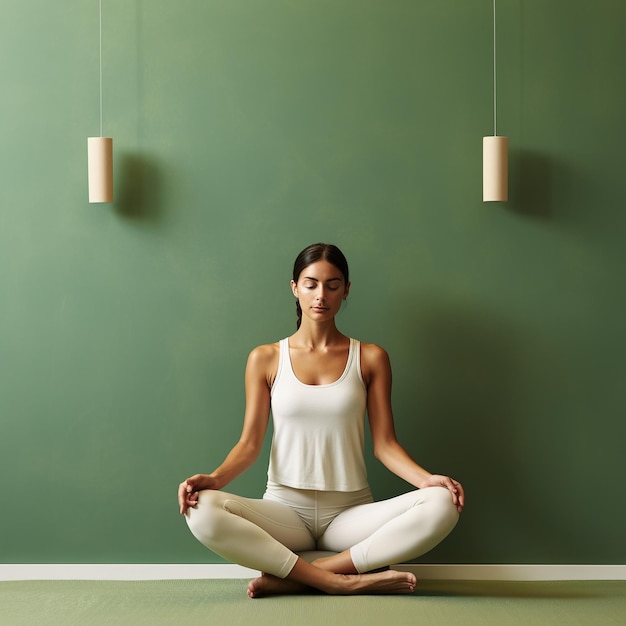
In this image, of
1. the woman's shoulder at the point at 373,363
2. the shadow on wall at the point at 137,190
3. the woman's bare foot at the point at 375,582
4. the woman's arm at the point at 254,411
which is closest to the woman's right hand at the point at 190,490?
the woman's arm at the point at 254,411

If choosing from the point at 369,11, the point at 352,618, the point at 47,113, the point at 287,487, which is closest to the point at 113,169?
the point at 47,113

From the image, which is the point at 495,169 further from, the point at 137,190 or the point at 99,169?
the point at 99,169

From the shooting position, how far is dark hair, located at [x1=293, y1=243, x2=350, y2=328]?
298 cm

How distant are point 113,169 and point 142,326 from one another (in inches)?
22.2

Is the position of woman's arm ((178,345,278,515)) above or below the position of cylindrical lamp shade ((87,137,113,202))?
below

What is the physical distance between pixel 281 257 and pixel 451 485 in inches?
39.3

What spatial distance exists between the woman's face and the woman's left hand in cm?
62

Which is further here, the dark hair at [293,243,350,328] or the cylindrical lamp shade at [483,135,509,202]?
the cylindrical lamp shade at [483,135,509,202]

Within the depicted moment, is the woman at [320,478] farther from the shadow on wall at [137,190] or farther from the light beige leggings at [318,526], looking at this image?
the shadow on wall at [137,190]

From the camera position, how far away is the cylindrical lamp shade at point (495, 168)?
3119 millimetres

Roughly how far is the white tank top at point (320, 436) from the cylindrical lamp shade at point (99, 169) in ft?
3.01

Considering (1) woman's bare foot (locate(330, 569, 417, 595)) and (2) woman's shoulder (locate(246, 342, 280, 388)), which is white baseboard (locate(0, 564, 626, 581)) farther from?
(2) woman's shoulder (locate(246, 342, 280, 388))

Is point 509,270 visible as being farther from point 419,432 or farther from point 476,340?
point 419,432

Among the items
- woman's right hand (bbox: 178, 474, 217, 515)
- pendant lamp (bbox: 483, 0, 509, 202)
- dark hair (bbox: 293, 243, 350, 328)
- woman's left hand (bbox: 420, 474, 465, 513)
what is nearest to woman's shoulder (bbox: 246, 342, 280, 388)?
dark hair (bbox: 293, 243, 350, 328)
